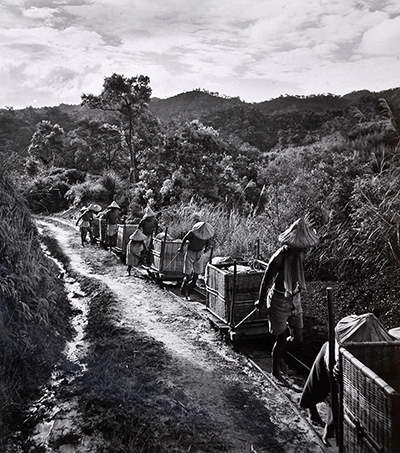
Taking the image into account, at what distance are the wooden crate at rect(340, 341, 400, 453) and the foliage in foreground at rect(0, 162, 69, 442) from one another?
3305 millimetres

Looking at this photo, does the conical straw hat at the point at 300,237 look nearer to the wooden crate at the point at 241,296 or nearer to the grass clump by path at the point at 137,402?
the wooden crate at the point at 241,296

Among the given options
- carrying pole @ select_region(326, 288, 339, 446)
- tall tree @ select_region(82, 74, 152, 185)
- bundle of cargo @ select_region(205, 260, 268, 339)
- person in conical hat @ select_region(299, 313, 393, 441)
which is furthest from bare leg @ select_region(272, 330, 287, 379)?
tall tree @ select_region(82, 74, 152, 185)

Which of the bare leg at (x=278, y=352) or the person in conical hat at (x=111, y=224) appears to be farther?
the person in conical hat at (x=111, y=224)

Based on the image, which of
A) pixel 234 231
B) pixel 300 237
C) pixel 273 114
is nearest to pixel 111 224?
pixel 234 231

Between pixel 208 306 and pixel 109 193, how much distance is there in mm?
21595

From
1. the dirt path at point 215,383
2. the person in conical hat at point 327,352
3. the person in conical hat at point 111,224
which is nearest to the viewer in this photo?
the person in conical hat at point 327,352

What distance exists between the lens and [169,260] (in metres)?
9.44

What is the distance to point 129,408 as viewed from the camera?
445cm

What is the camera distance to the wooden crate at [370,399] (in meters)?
2.38

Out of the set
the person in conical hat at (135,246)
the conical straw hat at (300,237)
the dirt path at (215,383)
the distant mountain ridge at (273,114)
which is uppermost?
the distant mountain ridge at (273,114)

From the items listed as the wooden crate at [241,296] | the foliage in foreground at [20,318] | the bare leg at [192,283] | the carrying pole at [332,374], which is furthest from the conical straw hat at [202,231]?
the carrying pole at [332,374]

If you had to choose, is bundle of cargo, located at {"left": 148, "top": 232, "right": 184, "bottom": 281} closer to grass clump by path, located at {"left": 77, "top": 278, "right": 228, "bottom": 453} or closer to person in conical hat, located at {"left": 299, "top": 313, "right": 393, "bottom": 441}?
grass clump by path, located at {"left": 77, "top": 278, "right": 228, "bottom": 453}

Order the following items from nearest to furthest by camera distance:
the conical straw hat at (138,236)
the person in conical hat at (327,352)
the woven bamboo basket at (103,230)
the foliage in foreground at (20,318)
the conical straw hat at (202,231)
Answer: the person in conical hat at (327,352), the foliage in foreground at (20,318), the conical straw hat at (202,231), the conical straw hat at (138,236), the woven bamboo basket at (103,230)

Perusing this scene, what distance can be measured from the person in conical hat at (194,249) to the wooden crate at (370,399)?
16.4 feet
